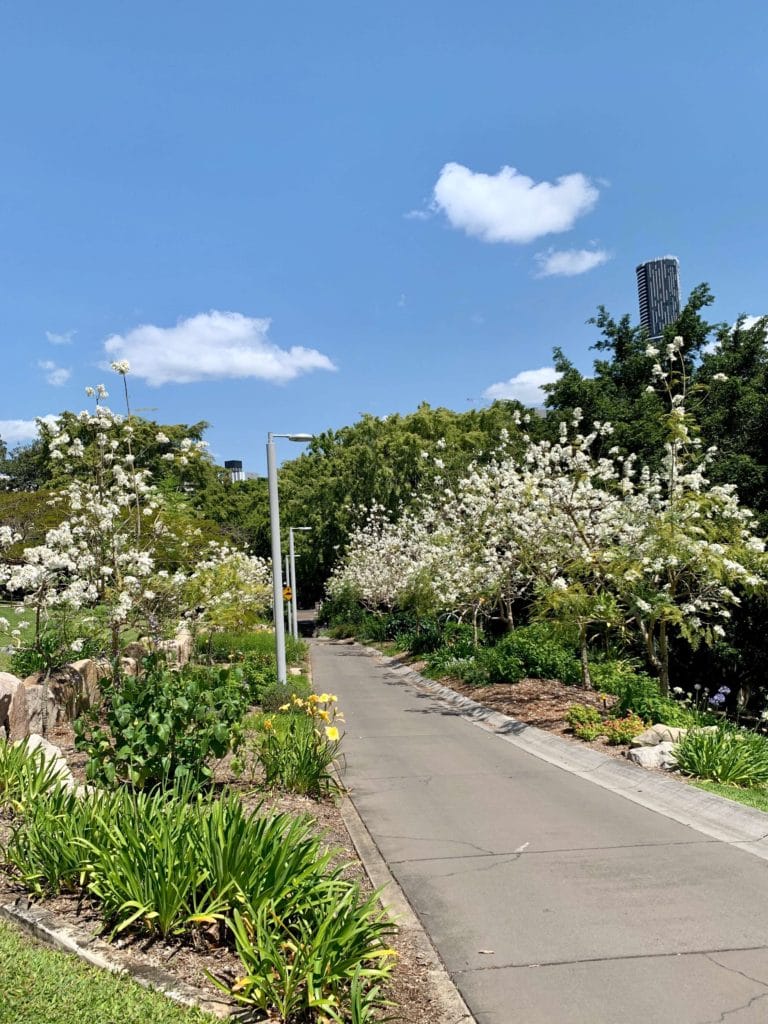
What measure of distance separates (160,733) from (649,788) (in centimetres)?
508

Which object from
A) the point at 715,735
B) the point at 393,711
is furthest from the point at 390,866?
the point at 393,711

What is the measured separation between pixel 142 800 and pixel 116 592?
5452 millimetres

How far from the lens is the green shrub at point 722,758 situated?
27.3ft

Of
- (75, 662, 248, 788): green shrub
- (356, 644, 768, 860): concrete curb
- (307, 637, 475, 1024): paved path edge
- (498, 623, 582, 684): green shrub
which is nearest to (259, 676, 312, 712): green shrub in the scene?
(356, 644, 768, 860): concrete curb

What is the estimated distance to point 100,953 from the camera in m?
3.96

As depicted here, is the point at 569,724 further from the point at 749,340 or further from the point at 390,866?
A: the point at 749,340

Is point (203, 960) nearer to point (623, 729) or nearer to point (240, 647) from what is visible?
point (623, 729)

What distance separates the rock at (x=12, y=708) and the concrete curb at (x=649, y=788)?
6291 mm

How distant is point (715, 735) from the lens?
9117 mm

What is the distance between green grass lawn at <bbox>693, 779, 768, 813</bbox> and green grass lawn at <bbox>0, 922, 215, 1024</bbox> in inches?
226

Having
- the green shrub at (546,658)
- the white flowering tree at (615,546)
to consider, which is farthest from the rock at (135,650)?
the green shrub at (546,658)

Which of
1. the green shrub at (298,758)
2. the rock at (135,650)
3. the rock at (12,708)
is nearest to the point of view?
the green shrub at (298,758)

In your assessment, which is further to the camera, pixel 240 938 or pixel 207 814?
pixel 207 814

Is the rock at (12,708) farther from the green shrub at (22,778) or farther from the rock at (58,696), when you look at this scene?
the green shrub at (22,778)
